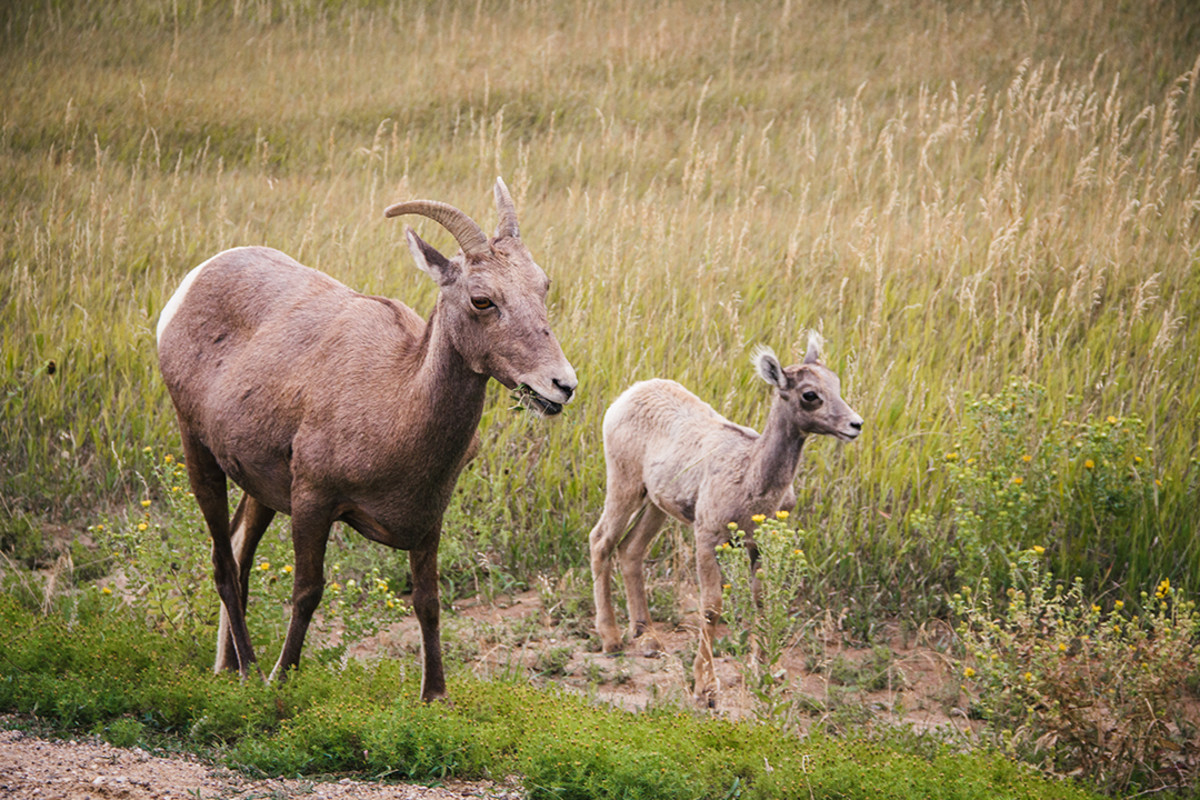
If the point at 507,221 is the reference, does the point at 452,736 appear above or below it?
below

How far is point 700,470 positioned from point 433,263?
2.48 m

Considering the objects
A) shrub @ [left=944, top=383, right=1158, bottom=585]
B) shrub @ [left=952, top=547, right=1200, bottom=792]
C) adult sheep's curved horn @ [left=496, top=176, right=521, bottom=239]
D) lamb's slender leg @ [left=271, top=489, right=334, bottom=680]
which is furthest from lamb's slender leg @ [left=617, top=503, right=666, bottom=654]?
adult sheep's curved horn @ [left=496, top=176, right=521, bottom=239]

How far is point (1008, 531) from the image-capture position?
6172mm

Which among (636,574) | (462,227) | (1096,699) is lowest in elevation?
(636,574)

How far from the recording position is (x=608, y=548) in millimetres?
6367

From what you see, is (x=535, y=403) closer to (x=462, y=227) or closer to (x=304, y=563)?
(x=462, y=227)

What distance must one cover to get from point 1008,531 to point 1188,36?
43.3ft

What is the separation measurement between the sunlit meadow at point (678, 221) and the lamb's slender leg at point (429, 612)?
89.8 inches

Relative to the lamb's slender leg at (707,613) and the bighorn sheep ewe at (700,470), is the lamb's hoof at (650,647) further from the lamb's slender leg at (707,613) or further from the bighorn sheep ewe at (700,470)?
the lamb's slender leg at (707,613)

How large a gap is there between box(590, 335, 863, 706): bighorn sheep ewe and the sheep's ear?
2161mm

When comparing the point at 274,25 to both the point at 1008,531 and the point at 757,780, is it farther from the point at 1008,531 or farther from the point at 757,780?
the point at 757,780

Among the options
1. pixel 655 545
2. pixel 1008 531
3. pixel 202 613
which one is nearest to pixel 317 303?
pixel 202 613

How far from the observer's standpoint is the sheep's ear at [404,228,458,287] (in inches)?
163

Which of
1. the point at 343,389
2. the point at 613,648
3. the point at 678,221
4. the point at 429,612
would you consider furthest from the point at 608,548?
the point at 678,221
